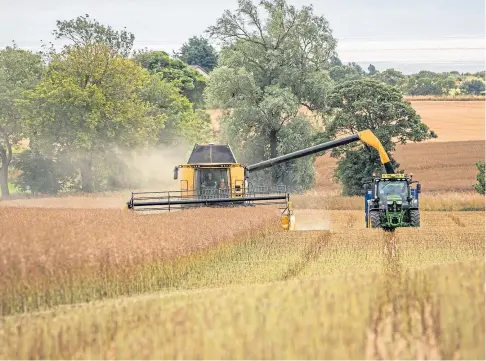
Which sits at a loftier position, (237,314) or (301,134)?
(301,134)

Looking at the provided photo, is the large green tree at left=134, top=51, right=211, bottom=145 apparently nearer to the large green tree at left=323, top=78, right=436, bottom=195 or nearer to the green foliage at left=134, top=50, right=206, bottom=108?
the green foliage at left=134, top=50, right=206, bottom=108

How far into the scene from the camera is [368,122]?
155 ft

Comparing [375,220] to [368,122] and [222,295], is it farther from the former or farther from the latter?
[368,122]

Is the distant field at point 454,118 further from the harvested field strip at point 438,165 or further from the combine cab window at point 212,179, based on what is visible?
the combine cab window at point 212,179

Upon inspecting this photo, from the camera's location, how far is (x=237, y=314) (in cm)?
1085

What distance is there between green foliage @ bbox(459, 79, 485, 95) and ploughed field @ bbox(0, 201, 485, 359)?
103875 millimetres

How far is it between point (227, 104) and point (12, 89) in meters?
17.7

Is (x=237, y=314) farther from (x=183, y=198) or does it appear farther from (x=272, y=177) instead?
(x=272, y=177)

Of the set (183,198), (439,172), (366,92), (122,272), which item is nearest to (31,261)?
(122,272)

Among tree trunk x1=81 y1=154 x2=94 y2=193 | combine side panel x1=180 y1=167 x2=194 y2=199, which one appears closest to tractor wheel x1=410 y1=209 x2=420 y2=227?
combine side panel x1=180 y1=167 x2=194 y2=199

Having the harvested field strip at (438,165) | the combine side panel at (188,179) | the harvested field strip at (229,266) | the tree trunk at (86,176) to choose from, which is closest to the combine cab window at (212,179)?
the combine side panel at (188,179)

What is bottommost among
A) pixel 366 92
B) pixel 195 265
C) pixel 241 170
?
pixel 195 265

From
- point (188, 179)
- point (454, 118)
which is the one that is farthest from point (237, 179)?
point (454, 118)

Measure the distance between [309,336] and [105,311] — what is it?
11.9 ft
